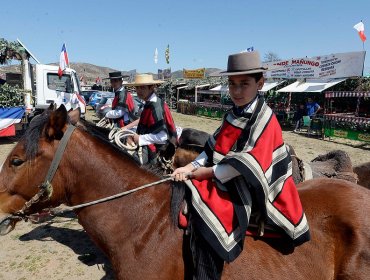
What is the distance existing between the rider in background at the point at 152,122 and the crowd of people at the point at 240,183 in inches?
104

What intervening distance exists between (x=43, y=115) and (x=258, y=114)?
58.8 inches

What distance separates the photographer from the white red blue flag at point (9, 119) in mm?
11895

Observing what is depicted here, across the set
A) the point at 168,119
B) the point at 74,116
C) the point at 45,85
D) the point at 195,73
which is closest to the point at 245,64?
the point at 74,116

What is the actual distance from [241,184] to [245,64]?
81cm

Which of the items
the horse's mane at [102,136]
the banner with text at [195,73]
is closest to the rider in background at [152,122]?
the horse's mane at [102,136]

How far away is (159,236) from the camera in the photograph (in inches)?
82.6

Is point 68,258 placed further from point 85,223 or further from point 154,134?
point 85,223

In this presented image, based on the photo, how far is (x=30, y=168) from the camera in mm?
2104

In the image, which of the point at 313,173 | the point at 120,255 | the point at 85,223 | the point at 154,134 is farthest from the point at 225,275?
the point at 154,134

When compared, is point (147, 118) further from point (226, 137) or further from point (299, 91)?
point (299, 91)

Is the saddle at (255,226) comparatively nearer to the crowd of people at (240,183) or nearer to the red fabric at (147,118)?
the crowd of people at (240,183)

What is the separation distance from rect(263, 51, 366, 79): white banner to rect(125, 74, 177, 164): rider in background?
492 inches

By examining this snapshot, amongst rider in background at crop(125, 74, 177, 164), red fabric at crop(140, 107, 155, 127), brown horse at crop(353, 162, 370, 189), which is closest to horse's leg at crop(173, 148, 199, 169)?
rider in background at crop(125, 74, 177, 164)

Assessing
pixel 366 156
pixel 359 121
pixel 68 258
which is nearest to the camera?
pixel 68 258
